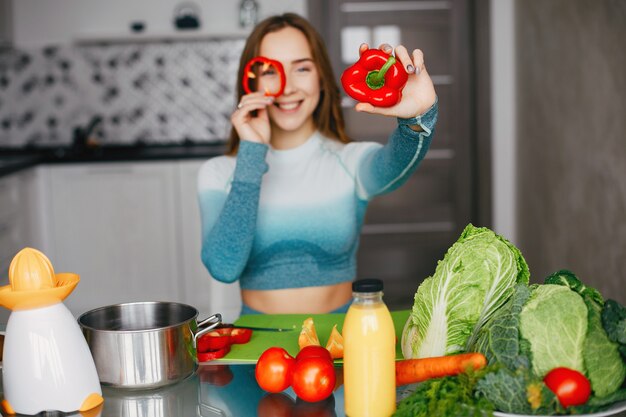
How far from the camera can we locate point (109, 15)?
481cm

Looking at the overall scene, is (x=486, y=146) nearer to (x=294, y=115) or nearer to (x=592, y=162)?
(x=592, y=162)

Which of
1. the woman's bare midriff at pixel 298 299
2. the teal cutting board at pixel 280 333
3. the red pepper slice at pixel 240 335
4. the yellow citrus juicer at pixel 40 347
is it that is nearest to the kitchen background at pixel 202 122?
the woman's bare midriff at pixel 298 299

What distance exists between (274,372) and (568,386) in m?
0.42

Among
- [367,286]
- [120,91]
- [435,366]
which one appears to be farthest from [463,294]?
[120,91]

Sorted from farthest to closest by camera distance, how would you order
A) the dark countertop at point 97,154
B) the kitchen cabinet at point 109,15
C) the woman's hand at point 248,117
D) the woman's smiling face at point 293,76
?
the kitchen cabinet at point 109,15, the dark countertop at point 97,154, the woman's smiling face at point 293,76, the woman's hand at point 248,117

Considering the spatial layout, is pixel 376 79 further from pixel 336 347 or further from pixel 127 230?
pixel 127 230

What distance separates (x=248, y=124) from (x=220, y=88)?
3111 millimetres

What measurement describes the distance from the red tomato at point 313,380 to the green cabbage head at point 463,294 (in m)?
0.19

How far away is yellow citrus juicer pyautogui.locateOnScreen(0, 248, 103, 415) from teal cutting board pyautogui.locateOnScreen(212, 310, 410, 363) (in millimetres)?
312

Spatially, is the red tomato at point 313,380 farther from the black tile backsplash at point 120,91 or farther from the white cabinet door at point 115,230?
the black tile backsplash at point 120,91

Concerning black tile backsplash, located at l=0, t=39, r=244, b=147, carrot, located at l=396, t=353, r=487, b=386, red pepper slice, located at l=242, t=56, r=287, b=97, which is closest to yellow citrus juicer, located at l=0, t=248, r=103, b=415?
carrot, located at l=396, t=353, r=487, b=386

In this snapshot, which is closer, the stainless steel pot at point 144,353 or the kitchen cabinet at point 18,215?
the stainless steel pot at point 144,353

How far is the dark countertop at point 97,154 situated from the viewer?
4097 mm

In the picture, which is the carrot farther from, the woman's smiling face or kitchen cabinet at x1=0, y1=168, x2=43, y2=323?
kitchen cabinet at x1=0, y1=168, x2=43, y2=323
